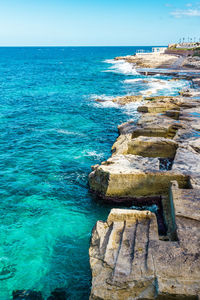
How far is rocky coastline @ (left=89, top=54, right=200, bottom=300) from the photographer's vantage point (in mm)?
5500

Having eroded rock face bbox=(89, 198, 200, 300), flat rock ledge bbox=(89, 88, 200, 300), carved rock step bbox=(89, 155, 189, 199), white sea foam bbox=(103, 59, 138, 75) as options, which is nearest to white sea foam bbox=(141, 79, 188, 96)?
→ white sea foam bbox=(103, 59, 138, 75)

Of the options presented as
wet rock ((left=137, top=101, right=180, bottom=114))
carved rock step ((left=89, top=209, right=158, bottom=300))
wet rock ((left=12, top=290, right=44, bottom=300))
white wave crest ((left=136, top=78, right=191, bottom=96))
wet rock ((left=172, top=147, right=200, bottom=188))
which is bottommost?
wet rock ((left=12, top=290, right=44, bottom=300))

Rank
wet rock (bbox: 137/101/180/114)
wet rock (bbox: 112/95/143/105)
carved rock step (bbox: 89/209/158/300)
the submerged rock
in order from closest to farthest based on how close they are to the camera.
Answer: carved rock step (bbox: 89/209/158/300)
the submerged rock
wet rock (bbox: 137/101/180/114)
wet rock (bbox: 112/95/143/105)

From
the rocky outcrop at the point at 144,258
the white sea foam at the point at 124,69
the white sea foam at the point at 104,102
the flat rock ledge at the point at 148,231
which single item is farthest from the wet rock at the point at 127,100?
the white sea foam at the point at 124,69

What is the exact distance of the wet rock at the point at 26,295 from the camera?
22.7 ft

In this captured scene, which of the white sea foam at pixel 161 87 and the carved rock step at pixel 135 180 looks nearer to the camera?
the carved rock step at pixel 135 180

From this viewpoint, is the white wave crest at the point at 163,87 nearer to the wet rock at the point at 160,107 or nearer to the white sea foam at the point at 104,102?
the white sea foam at the point at 104,102

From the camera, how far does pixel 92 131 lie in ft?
65.5

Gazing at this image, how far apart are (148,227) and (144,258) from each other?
3.59 feet

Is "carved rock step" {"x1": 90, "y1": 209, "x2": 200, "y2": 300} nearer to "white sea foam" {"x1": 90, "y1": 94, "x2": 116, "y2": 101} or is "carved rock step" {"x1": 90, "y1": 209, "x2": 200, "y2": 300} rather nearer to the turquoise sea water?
the turquoise sea water

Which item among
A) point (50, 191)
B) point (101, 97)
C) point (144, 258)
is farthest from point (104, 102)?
point (144, 258)

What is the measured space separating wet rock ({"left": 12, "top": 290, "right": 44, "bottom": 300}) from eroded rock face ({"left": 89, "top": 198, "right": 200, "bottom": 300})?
187cm

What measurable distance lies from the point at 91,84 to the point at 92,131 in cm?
2305

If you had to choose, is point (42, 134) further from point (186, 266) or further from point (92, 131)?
point (186, 266)
